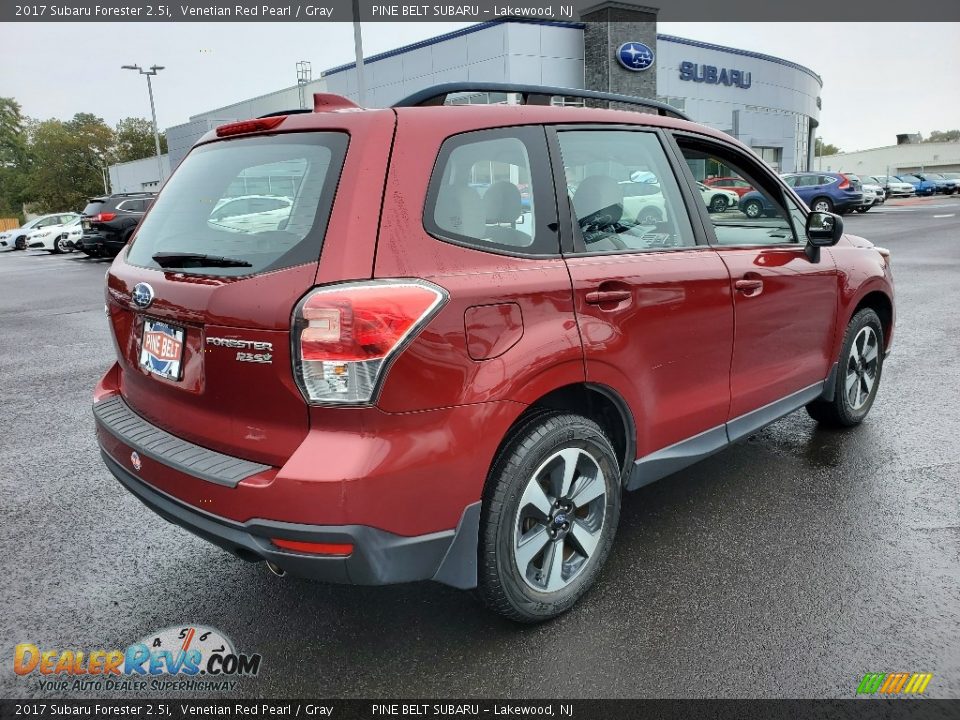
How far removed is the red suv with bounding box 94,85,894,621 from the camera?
2.13m

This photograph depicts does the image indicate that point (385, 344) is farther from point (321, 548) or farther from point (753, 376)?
point (753, 376)

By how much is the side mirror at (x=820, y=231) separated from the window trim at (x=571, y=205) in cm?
94

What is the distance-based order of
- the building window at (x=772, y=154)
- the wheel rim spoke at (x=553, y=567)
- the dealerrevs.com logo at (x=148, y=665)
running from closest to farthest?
the dealerrevs.com logo at (x=148, y=665)
the wheel rim spoke at (x=553, y=567)
the building window at (x=772, y=154)

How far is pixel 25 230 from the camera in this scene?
3291 cm

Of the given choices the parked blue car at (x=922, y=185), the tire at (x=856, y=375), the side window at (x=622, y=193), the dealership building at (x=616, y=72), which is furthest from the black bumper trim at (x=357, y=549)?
the parked blue car at (x=922, y=185)

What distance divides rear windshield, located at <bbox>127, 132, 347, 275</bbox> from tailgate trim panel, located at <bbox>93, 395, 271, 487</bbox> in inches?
23.2

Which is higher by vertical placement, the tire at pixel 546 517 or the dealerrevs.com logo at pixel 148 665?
the tire at pixel 546 517

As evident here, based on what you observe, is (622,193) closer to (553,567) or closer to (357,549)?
(553,567)

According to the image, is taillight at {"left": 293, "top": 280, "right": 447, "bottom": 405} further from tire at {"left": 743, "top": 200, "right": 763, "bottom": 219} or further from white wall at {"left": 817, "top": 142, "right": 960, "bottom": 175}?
white wall at {"left": 817, "top": 142, "right": 960, "bottom": 175}

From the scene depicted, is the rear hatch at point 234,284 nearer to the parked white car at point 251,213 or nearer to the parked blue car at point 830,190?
the parked white car at point 251,213

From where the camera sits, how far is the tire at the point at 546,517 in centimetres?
244

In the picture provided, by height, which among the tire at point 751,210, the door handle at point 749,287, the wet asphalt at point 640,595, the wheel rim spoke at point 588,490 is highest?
the tire at point 751,210

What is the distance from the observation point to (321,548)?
213 centimetres

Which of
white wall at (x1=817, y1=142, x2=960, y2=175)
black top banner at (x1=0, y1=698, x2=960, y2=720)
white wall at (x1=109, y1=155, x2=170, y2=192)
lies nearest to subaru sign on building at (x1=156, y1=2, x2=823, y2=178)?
white wall at (x1=109, y1=155, x2=170, y2=192)
